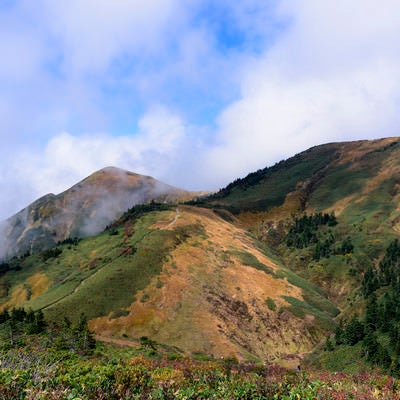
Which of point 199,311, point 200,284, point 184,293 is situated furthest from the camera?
point 200,284

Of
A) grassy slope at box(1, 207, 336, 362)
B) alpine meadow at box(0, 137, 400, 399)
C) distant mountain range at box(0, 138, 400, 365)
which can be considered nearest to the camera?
alpine meadow at box(0, 137, 400, 399)

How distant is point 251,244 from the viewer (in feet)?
514

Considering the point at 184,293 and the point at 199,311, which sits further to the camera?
the point at 184,293

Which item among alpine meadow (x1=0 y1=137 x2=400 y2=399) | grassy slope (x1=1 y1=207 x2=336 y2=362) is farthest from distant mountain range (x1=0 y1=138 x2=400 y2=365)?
alpine meadow (x1=0 y1=137 x2=400 y2=399)

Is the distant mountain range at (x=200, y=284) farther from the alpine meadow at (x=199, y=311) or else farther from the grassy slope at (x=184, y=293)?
the alpine meadow at (x=199, y=311)

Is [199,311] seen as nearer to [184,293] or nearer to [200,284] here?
[184,293]

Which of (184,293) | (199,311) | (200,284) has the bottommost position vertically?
(199,311)

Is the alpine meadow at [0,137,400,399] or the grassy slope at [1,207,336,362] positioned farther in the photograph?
the grassy slope at [1,207,336,362]

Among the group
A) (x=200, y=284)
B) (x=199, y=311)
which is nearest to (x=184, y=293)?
(x=200, y=284)

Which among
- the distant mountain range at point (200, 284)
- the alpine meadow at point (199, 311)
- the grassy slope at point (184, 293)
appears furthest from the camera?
the distant mountain range at point (200, 284)

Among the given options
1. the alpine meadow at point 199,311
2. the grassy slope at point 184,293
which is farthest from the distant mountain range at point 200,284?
the alpine meadow at point 199,311

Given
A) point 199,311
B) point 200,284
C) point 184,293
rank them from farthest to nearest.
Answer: point 200,284 < point 184,293 < point 199,311

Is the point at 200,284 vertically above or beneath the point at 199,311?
above

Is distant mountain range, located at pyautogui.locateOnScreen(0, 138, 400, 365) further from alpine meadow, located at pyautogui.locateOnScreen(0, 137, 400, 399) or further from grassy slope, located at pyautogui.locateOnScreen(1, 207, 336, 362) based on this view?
alpine meadow, located at pyautogui.locateOnScreen(0, 137, 400, 399)
